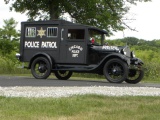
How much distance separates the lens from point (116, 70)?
55.6 feet

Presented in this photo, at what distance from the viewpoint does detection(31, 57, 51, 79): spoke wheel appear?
1834 cm

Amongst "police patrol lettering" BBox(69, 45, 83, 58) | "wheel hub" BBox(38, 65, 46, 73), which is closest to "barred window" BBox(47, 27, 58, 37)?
"police patrol lettering" BBox(69, 45, 83, 58)

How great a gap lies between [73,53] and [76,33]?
800mm

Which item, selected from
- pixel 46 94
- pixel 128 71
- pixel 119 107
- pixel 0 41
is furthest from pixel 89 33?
pixel 0 41

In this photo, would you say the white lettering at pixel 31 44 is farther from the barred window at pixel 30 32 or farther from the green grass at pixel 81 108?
the green grass at pixel 81 108

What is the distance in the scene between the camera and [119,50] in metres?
17.3

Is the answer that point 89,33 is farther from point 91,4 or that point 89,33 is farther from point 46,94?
point 91,4

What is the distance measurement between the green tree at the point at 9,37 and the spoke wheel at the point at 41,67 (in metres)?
17.0

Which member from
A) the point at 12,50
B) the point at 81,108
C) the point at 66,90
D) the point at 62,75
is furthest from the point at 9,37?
the point at 81,108

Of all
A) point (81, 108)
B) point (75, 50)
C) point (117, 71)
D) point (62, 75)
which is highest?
point (75, 50)

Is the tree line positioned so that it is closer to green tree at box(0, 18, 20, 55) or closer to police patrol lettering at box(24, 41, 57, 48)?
green tree at box(0, 18, 20, 55)

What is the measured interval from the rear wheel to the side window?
160cm

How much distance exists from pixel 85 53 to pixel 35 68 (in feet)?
8.63

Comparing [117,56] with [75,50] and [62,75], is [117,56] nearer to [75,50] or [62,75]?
[75,50]
